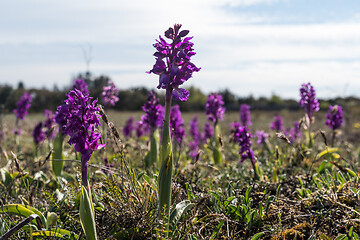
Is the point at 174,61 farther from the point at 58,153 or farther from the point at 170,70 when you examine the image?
the point at 58,153

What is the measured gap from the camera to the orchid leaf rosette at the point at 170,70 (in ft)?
8.39

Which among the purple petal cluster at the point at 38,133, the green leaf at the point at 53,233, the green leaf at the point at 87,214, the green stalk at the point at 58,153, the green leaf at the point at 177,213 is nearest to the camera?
the green leaf at the point at 87,214

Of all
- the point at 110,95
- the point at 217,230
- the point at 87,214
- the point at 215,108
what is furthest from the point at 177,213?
the point at 215,108

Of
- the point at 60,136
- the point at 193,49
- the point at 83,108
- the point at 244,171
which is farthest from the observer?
the point at 244,171

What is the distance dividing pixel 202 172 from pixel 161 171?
9.36ft

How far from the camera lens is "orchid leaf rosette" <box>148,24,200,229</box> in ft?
8.39

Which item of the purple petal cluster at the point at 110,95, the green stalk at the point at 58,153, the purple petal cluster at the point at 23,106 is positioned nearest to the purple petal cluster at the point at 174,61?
the green stalk at the point at 58,153

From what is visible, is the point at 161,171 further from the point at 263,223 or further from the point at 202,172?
the point at 202,172

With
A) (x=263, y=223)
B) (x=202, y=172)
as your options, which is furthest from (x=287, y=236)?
(x=202, y=172)

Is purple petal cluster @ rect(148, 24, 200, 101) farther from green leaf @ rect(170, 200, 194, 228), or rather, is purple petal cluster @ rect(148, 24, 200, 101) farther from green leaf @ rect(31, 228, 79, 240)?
green leaf @ rect(31, 228, 79, 240)

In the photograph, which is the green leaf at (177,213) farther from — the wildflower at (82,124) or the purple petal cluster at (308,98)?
the purple petal cluster at (308,98)

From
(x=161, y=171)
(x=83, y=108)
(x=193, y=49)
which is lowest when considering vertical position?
(x=161, y=171)

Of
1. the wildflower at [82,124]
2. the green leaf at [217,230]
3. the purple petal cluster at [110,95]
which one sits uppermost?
the purple petal cluster at [110,95]

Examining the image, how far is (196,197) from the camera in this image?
3297 millimetres
